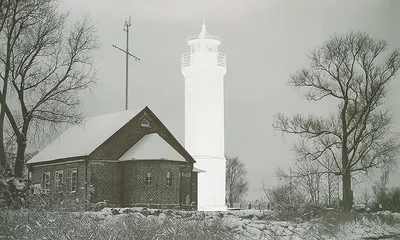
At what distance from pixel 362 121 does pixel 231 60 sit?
1.78 metres

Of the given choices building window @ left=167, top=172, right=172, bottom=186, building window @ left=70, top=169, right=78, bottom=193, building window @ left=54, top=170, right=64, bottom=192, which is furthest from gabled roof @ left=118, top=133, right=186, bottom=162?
building window @ left=54, top=170, right=64, bottom=192

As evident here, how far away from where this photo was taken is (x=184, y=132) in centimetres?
610

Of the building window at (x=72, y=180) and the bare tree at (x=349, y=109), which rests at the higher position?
the bare tree at (x=349, y=109)

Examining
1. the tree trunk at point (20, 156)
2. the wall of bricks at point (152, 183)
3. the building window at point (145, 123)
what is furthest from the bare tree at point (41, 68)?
the wall of bricks at point (152, 183)

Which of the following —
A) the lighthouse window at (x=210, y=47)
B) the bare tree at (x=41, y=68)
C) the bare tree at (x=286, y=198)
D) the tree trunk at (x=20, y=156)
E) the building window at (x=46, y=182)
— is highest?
the lighthouse window at (x=210, y=47)

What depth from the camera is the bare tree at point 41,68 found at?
192 inches

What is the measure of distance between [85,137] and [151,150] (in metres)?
2.46

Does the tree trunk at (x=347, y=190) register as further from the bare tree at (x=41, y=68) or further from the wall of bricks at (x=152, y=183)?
the bare tree at (x=41, y=68)

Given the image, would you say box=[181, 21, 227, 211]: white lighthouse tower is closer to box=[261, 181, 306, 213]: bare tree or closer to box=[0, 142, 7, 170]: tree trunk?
box=[261, 181, 306, 213]: bare tree

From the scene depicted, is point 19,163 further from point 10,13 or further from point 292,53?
point 292,53

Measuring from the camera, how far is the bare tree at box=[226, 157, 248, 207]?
5.94 meters

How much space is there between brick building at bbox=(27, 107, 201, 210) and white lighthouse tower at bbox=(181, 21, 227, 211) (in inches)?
9.0

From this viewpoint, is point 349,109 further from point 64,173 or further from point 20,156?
point 20,156

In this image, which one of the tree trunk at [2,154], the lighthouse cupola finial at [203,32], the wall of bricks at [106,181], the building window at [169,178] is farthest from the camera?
the building window at [169,178]
